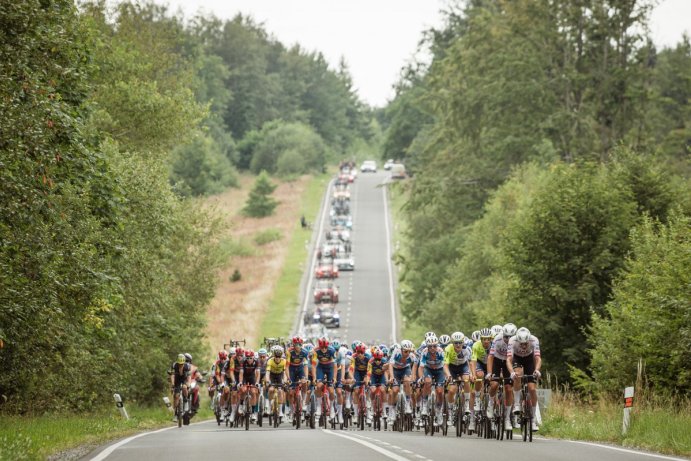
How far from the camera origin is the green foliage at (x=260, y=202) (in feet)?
433

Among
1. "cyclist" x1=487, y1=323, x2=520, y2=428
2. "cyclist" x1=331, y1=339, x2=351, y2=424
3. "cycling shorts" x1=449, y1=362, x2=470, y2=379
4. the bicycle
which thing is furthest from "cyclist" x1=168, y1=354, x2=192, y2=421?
the bicycle

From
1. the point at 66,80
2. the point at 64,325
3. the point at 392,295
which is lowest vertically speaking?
the point at 392,295

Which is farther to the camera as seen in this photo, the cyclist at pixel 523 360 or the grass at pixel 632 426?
the cyclist at pixel 523 360

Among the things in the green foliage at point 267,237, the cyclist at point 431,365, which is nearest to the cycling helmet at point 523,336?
the cyclist at point 431,365

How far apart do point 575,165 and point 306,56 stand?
506ft

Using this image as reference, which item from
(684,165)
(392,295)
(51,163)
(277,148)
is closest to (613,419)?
(51,163)

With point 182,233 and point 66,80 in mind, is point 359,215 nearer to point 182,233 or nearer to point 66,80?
point 182,233

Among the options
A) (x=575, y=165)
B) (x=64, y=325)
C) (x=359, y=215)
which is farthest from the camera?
(x=359, y=215)

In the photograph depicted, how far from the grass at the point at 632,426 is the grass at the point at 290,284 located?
5539 centimetres

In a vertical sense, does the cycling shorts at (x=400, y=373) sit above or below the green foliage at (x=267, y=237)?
above

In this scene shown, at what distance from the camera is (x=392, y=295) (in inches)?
3967

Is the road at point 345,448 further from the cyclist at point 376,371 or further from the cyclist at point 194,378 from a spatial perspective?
the cyclist at point 194,378

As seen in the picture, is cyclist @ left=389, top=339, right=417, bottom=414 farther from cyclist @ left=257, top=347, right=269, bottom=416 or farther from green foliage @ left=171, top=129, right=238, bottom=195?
green foliage @ left=171, top=129, right=238, bottom=195

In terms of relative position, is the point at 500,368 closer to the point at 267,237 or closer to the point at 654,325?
the point at 654,325
